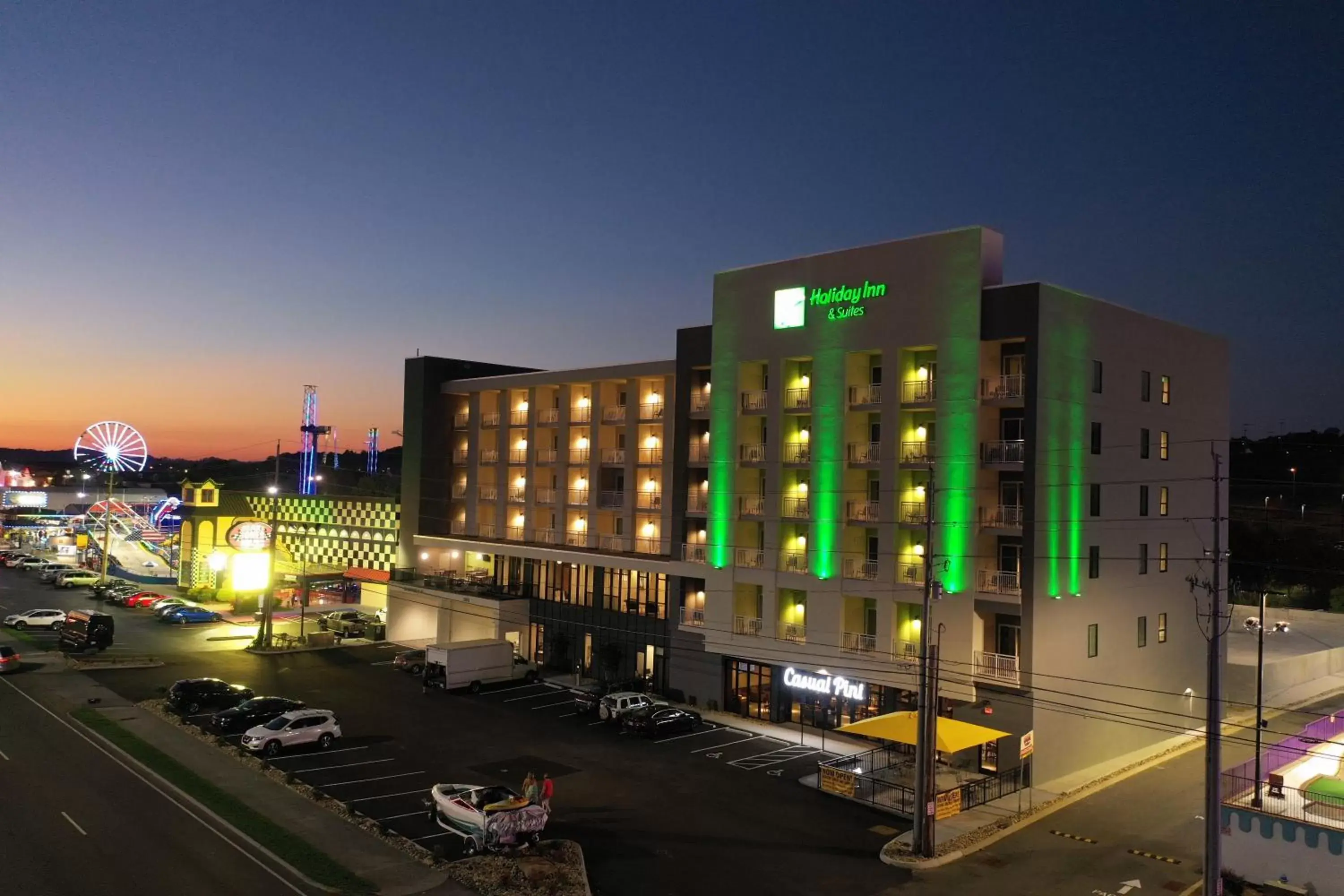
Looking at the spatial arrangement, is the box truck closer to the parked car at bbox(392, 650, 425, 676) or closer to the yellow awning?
the parked car at bbox(392, 650, 425, 676)

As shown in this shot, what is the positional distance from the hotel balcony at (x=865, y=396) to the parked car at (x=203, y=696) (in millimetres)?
28217

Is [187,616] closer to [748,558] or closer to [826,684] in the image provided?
[748,558]

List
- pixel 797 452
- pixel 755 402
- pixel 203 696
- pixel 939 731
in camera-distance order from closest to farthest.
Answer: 1. pixel 939 731
2. pixel 203 696
3. pixel 797 452
4. pixel 755 402

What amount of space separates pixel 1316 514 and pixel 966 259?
306 feet

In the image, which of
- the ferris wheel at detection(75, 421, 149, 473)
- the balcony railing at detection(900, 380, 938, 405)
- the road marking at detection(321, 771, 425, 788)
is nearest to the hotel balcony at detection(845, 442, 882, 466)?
the balcony railing at detection(900, 380, 938, 405)

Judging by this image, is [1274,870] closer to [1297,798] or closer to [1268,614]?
[1297,798]

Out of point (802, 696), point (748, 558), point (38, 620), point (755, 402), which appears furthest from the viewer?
point (38, 620)

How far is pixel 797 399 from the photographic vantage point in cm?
4025

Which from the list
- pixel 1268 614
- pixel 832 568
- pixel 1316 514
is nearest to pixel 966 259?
pixel 832 568

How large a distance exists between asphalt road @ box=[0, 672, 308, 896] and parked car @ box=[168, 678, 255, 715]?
663 centimetres

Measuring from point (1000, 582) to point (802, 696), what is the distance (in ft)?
33.8

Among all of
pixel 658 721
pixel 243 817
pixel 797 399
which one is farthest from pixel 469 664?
pixel 797 399

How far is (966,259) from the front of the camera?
34.4m

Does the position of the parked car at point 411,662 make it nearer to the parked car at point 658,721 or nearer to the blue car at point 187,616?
the parked car at point 658,721
